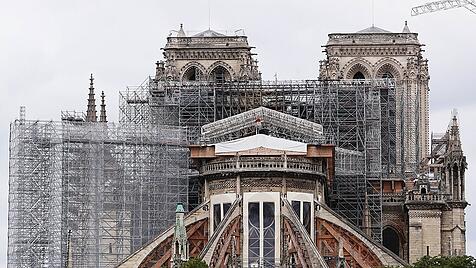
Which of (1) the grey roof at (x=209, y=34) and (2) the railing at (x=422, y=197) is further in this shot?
(1) the grey roof at (x=209, y=34)

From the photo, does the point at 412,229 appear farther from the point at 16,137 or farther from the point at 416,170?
the point at 16,137

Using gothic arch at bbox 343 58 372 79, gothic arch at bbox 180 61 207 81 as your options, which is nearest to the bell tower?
gothic arch at bbox 180 61 207 81

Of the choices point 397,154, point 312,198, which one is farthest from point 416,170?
point 312,198

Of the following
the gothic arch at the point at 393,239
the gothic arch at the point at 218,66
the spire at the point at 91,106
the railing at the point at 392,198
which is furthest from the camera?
the gothic arch at the point at 218,66

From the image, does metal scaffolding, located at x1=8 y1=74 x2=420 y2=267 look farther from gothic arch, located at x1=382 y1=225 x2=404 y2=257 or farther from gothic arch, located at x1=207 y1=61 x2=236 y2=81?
gothic arch, located at x1=207 y1=61 x2=236 y2=81

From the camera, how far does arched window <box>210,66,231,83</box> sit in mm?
147387

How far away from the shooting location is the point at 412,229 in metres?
132

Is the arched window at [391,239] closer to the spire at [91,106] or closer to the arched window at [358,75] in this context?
the arched window at [358,75]

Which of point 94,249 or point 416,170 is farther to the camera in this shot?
point 416,170

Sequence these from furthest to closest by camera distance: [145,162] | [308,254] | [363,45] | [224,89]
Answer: [363,45], [224,89], [145,162], [308,254]

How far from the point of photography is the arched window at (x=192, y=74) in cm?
14788

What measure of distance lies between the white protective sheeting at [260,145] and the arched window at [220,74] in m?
22.4

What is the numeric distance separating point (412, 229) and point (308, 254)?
15.7 m

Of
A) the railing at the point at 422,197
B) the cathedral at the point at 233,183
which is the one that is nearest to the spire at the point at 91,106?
the cathedral at the point at 233,183
